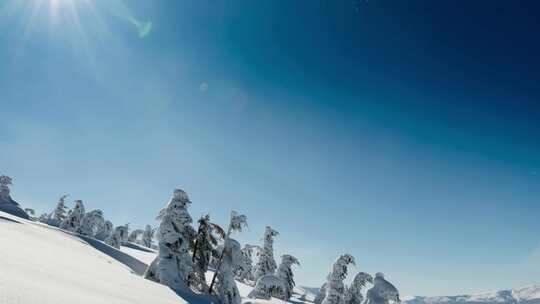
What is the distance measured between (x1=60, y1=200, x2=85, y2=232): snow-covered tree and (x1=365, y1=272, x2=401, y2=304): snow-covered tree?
52.9m

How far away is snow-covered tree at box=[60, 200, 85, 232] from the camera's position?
193ft

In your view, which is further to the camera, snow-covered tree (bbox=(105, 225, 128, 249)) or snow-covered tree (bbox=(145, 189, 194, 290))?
snow-covered tree (bbox=(105, 225, 128, 249))

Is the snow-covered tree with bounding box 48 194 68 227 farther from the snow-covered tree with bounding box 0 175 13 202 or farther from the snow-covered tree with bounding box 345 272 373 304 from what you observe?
the snow-covered tree with bounding box 345 272 373 304

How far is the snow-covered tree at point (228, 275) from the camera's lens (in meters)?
26.2

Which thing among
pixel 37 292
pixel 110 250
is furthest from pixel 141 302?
pixel 110 250

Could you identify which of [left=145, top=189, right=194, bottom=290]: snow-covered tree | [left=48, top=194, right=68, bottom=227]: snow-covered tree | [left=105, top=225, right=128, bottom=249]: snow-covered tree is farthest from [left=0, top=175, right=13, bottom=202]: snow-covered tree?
[left=145, top=189, right=194, bottom=290]: snow-covered tree

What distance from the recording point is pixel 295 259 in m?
47.8

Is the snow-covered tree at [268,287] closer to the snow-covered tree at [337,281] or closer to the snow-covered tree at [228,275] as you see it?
the snow-covered tree at [228,275]

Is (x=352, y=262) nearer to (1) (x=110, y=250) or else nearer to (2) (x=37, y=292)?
(1) (x=110, y=250)

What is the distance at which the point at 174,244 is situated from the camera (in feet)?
86.0

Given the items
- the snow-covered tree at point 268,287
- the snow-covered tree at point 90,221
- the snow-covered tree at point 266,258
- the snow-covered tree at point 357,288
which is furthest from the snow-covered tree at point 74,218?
the snow-covered tree at point 357,288

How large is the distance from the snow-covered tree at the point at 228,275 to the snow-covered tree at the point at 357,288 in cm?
1695

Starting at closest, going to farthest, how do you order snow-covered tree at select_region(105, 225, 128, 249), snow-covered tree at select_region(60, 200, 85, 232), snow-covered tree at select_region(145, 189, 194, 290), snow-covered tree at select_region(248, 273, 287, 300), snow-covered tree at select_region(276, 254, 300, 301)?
snow-covered tree at select_region(145, 189, 194, 290)
snow-covered tree at select_region(248, 273, 287, 300)
snow-covered tree at select_region(276, 254, 300, 301)
snow-covered tree at select_region(105, 225, 128, 249)
snow-covered tree at select_region(60, 200, 85, 232)

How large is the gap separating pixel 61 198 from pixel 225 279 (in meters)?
67.4
